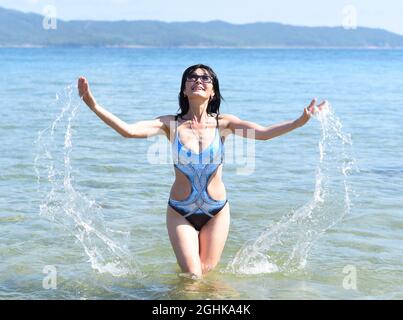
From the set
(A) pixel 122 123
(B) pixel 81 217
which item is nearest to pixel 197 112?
(A) pixel 122 123

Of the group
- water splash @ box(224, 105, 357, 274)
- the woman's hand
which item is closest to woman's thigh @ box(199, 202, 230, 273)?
water splash @ box(224, 105, 357, 274)

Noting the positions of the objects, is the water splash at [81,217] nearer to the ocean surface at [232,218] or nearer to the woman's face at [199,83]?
the ocean surface at [232,218]

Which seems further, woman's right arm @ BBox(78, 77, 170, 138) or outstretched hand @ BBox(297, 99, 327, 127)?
outstretched hand @ BBox(297, 99, 327, 127)

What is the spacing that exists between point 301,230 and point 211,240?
2.26 meters

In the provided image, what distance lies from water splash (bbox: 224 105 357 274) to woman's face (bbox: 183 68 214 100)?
99 centimetres

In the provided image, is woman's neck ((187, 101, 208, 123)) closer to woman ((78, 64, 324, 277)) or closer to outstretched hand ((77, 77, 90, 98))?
woman ((78, 64, 324, 277))

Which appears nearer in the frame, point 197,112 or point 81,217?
point 197,112

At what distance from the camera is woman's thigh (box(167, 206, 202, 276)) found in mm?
6293

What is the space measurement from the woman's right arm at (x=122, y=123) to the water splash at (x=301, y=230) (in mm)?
1383

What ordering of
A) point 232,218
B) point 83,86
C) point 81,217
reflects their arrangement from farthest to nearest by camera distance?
point 232,218, point 81,217, point 83,86

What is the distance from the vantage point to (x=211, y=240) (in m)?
6.47

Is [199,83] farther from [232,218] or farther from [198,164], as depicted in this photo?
[232,218]

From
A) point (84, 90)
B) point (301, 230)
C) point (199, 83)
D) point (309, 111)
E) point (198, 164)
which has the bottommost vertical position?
point (301, 230)
